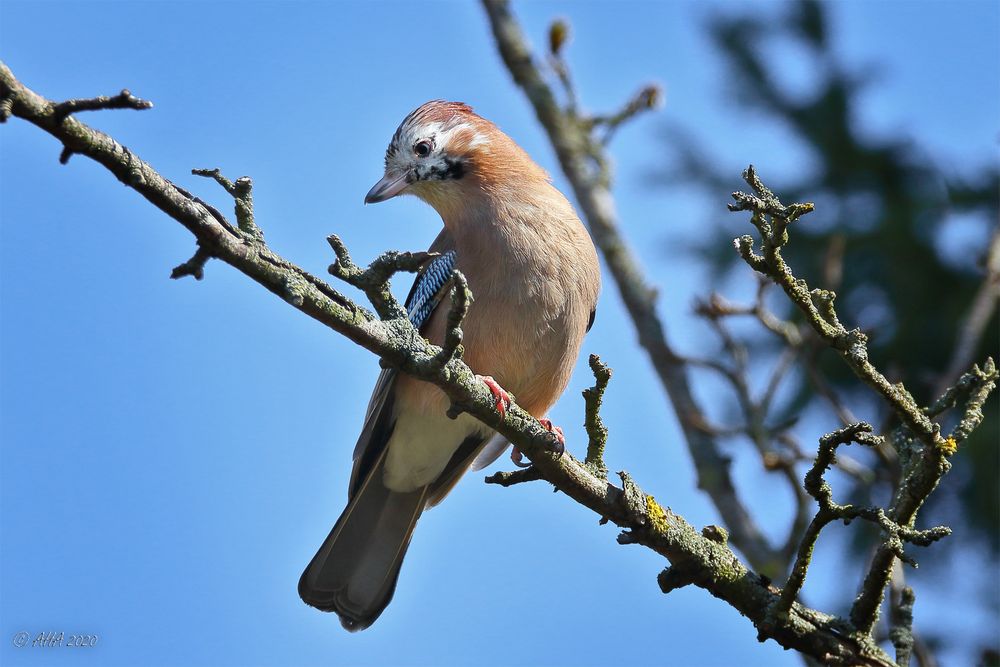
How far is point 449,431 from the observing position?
7.62 m

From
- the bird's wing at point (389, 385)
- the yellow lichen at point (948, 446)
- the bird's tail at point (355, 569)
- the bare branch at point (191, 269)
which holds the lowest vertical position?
the bare branch at point (191, 269)

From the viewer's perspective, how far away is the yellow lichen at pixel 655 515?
5598mm

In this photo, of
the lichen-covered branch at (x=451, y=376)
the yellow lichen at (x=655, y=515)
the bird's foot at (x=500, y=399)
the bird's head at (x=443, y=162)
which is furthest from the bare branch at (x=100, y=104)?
the bird's head at (x=443, y=162)

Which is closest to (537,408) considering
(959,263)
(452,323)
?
(452,323)

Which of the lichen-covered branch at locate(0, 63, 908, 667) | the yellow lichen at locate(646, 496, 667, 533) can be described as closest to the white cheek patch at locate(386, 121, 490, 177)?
the lichen-covered branch at locate(0, 63, 908, 667)

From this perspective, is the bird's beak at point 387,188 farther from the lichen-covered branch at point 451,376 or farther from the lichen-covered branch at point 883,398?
the lichen-covered branch at point 883,398

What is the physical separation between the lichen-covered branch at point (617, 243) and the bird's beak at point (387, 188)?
89.4 inches

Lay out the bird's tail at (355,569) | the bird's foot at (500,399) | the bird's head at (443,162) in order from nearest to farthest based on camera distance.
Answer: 1. the bird's foot at (500,399)
2. the bird's tail at (355,569)
3. the bird's head at (443,162)

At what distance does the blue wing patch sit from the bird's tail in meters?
1.15

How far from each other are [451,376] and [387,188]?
3.20 meters

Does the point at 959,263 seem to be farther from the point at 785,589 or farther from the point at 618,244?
the point at 785,589

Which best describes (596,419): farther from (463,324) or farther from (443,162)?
(443,162)

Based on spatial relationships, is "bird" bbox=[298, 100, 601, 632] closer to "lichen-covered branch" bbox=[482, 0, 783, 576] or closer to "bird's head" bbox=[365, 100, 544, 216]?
"bird's head" bbox=[365, 100, 544, 216]

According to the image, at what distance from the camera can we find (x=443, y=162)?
7.89 m
